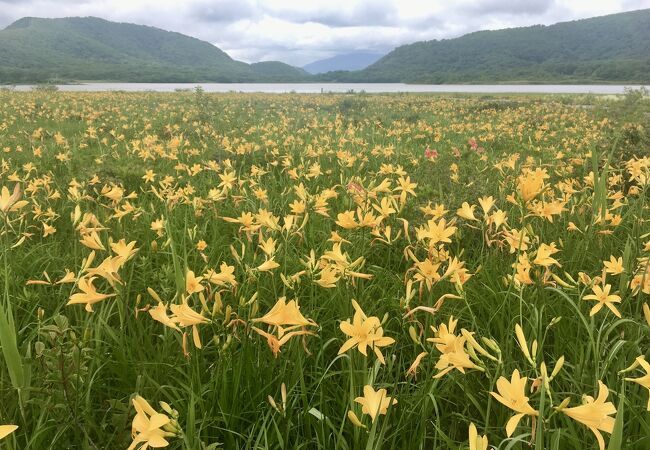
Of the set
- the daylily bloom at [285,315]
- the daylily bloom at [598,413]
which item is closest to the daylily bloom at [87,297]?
the daylily bloom at [285,315]

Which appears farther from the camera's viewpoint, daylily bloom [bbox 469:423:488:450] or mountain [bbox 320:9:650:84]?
mountain [bbox 320:9:650:84]

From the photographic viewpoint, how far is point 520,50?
156m

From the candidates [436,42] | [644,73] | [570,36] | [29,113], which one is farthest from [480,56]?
[29,113]

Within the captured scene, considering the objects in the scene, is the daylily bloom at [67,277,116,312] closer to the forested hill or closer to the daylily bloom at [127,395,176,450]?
the daylily bloom at [127,395,176,450]

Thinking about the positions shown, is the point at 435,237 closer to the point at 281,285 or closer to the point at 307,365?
the point at 307,365

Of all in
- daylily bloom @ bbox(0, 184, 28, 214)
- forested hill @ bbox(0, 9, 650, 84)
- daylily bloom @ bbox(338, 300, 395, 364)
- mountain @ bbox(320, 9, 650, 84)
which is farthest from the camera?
mountain @ bbox(320, 9, 650, 84)

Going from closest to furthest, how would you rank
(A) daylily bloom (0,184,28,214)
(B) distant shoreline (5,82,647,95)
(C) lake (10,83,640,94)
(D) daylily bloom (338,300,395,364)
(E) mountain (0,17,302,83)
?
(D) daylily bloom (338,300,395,364) < (A) daylily bloom (0,184,28,214) < (B) distant shoreline (5,82,647,95) < (C) lake (10,83,640,94) < (E) mountain (0,17,302,83)

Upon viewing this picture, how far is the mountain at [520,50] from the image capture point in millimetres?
120938

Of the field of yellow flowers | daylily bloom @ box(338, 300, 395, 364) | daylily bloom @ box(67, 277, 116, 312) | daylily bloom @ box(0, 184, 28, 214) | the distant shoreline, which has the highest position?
the distant shoreline

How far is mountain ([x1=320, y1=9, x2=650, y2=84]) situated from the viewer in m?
121

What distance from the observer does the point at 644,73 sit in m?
66.7

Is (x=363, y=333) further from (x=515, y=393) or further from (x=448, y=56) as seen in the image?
(x=448, y=56)

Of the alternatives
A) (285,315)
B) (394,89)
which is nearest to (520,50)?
(394,89)

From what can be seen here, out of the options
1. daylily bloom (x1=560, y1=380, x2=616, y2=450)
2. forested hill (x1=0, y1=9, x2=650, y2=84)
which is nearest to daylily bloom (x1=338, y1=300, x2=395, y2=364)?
daylily bloom (x1=560, y1=380, x2=616, y2=450)
